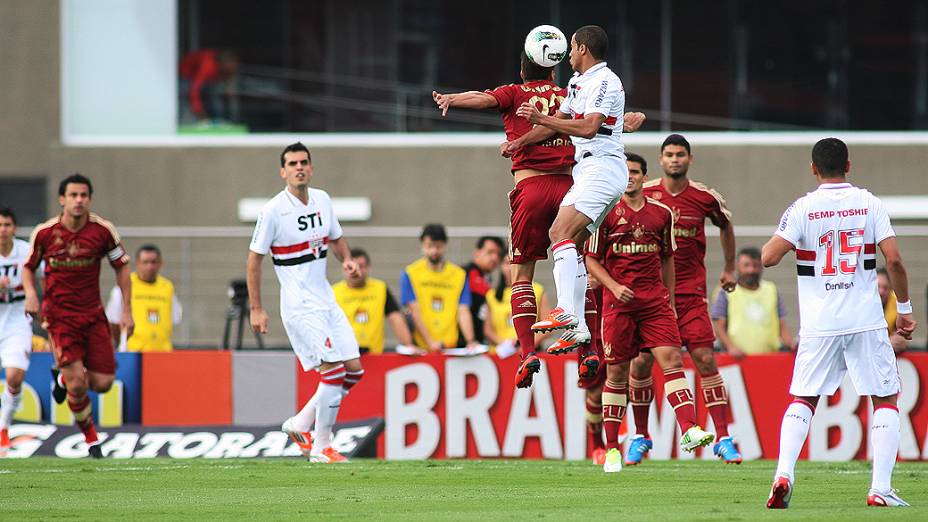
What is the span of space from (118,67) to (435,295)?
8.57m

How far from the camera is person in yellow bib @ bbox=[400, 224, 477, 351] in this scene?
16625 millimetres

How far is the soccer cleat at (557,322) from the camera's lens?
966 centimetres

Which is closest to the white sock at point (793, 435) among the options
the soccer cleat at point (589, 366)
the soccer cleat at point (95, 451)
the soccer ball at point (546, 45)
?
the soccer cleat at point (589, 366)

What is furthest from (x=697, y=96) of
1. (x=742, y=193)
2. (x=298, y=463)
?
(x=298, y=463)

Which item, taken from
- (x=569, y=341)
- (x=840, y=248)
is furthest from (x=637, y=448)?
(x=840, y=248)

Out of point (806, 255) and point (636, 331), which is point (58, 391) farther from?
point (806, 255)

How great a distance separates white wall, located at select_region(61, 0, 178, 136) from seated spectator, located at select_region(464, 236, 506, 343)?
814 cm

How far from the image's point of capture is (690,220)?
12.5 metres

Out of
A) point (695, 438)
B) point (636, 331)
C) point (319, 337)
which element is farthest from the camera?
point (319, 337)

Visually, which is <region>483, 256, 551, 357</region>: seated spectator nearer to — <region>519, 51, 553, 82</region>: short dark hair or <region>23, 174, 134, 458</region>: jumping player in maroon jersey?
<region>23, 174, 134, 458</region>: jumping player in maroon jersey

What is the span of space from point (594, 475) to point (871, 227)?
3584 millimetres

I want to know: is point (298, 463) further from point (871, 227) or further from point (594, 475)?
point (871, 227)

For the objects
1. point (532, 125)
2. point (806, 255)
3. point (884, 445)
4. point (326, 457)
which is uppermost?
point (532, 125)

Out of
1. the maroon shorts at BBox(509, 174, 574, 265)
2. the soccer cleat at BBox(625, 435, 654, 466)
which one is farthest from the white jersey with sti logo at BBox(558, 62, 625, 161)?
the soccer cleat at BBox(625, 435, 654, 466)
